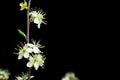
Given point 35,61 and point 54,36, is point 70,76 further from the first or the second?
point 54,36

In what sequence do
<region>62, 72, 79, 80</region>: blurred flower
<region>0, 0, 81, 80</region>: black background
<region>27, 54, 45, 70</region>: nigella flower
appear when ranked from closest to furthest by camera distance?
<region>62, 72, 79, 80</region>: blurred flower → <region>27, 54, 45, 70</region>: nigella flower → <region>0, 0, 81, 80</region>: black background

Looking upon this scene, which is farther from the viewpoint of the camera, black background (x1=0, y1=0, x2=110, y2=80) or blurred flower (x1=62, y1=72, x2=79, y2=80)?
black background (x1=0, y1=0, x2=110, y2=80)

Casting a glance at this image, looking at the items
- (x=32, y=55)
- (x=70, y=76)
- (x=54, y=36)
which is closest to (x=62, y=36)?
(x=54, y=36)

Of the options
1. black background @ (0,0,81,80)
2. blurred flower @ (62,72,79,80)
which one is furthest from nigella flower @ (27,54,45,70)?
black background @ (0,0,81,80)

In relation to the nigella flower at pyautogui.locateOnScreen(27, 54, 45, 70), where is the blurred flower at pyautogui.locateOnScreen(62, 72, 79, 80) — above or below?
below

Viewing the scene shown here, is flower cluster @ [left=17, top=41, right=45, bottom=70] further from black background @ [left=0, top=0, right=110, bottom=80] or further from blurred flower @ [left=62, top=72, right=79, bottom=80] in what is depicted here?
black background @ [left=0, top=0, right=110, bottom=80]

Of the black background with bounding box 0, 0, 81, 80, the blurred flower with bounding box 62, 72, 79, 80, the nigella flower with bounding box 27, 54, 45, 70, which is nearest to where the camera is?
the blurred flower with bounding box 62, 72, 79, 80

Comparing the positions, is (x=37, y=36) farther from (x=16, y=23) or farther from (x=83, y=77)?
(x=83, y=77)

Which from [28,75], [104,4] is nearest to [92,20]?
[104,4]

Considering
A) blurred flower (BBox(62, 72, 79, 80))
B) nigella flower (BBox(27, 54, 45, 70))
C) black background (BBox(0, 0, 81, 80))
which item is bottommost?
blurred flower (BBox(62, 72, 79, 80))
